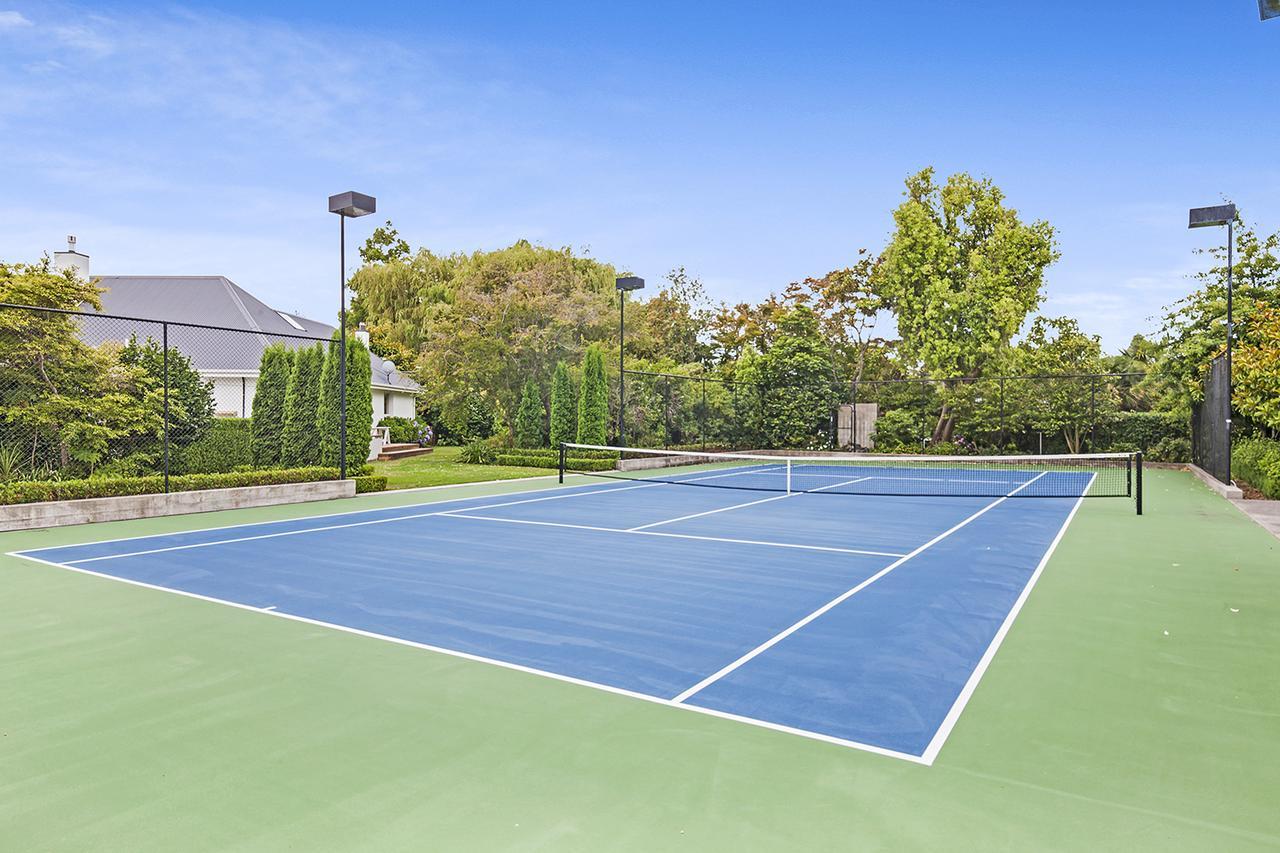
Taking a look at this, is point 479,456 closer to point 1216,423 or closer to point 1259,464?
point 1216,423

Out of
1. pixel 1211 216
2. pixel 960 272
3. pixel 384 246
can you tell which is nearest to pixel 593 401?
pixel 1211 216

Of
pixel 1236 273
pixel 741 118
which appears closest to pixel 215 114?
pixel 741 118

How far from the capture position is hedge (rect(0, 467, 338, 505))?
10.2 metres

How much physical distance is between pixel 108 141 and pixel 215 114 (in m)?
2.85

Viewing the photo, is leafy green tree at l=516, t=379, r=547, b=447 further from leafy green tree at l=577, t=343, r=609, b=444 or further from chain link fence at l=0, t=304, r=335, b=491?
chain link fence at l=0, t=304, r=335, b=491

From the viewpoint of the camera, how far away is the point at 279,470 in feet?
44.7

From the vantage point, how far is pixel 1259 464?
14.1m

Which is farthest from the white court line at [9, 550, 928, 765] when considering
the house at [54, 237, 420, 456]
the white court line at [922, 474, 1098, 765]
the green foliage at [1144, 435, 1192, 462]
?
the green foliage at [1144, 435, 1192, 462]

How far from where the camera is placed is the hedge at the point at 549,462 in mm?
20641

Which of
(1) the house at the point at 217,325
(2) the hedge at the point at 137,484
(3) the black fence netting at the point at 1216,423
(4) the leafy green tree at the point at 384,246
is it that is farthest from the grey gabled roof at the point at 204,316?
(3) the black fence netting at the point at 1216,423

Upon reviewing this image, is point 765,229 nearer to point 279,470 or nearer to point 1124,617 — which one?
point 279,470

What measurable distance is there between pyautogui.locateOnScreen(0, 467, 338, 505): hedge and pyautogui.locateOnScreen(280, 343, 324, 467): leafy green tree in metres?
1.72

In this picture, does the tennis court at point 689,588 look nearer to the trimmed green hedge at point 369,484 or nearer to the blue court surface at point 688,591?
the blue court surface at point 688,591

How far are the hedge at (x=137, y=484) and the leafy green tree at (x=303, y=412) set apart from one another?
1724 millimetres
